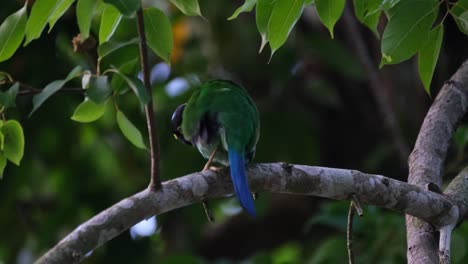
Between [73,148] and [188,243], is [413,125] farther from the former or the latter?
[73,148]

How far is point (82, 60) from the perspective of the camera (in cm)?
500

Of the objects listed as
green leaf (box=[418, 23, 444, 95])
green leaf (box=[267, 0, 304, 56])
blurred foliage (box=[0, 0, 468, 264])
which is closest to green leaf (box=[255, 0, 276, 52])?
green leaf (box=[267, 0, 304, 56])

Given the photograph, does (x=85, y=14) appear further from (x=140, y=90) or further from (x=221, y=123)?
(x=221, y=123)

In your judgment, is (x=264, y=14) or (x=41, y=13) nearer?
(x=41, y=13)

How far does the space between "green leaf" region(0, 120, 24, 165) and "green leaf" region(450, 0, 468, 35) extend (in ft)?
4.16

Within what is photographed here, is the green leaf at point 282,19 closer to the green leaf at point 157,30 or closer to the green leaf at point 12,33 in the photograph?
the green leaf at point 157,30

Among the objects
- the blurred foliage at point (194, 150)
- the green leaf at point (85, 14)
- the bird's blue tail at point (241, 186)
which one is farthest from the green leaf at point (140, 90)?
the blurred foliage at point (194, 150)

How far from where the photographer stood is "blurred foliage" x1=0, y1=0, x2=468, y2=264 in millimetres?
5090

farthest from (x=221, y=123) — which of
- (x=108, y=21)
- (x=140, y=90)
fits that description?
(x=140, y=90)

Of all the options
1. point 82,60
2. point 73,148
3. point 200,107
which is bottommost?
point 73,148

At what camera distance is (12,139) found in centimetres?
262

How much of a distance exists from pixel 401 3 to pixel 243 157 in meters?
0.66

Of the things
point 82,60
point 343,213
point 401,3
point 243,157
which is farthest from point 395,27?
point 82,60

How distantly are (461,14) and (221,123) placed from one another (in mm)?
849
